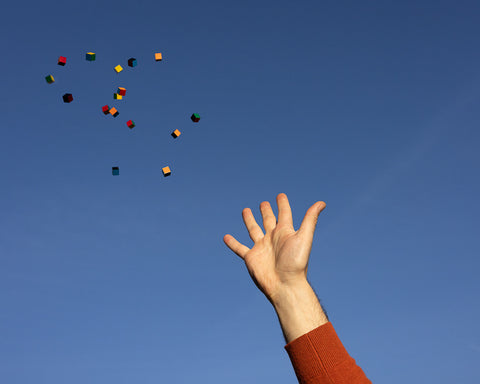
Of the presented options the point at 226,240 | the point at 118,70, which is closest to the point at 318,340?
the point at 226,240

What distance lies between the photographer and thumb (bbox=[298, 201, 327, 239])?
13.4 feet

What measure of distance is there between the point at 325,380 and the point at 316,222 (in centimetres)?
134

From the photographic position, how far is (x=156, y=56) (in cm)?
1357

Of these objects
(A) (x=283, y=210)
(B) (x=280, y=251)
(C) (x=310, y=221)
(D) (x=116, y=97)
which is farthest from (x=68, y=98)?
(C) (x=310, y=221)

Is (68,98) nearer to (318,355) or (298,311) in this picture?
(298,311)

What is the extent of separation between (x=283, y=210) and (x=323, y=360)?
1.74 meters

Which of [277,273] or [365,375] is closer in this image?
[365,375]

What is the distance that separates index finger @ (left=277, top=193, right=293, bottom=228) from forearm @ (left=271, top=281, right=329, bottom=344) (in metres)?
0.89

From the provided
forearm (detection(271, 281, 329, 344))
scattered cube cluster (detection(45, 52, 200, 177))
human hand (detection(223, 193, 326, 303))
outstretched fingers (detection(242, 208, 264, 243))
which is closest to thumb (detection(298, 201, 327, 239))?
human hand (detection(223, 193, 326, 303))

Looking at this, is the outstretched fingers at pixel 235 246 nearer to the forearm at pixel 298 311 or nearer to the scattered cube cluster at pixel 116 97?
the forearm at pixel 298 311

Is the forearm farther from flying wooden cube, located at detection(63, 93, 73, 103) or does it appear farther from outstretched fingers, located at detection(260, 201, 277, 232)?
flying wooden cube, located at detection(63, 93, 73, 103)

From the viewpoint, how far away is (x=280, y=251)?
420 centimetres

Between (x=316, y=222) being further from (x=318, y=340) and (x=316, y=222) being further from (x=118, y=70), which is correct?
(x=118, y=70)

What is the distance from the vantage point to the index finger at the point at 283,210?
468cm
